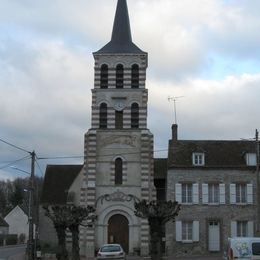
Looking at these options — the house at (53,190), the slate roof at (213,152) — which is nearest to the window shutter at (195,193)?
the slate roof at (213,152)

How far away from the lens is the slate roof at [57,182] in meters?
60.4

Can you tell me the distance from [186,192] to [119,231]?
257 inches

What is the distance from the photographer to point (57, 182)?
62906mm

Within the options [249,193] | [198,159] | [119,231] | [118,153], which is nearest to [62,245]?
[119,231]

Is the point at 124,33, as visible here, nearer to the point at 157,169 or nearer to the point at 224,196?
the point at 157,169

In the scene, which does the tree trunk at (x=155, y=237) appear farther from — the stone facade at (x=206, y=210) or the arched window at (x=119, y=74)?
the arched window at (x=119, y=74)

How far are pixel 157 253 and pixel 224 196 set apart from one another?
62.2ft

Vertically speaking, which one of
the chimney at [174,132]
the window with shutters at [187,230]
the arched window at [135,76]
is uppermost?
the arched window at [135,76]

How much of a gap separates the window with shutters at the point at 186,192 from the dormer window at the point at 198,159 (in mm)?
1947

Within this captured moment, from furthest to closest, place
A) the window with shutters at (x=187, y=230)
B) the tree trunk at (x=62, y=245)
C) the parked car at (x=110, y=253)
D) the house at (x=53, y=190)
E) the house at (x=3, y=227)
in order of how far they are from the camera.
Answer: the house at (x=3, y=227) < the house at (x=53, y=190) < the window with shutters at (x=187, y=230) < the parked car at (x=110, y=253) < the tree trunk at (x=62, y=245)

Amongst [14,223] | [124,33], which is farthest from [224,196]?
[14,223]

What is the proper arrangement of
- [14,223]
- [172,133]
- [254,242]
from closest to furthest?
[254,242]
[172,133]
[14,223]

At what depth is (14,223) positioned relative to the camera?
103562 millimetres

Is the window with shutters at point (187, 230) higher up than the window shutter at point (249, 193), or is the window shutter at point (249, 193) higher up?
the window shutter at point (249, 193)
